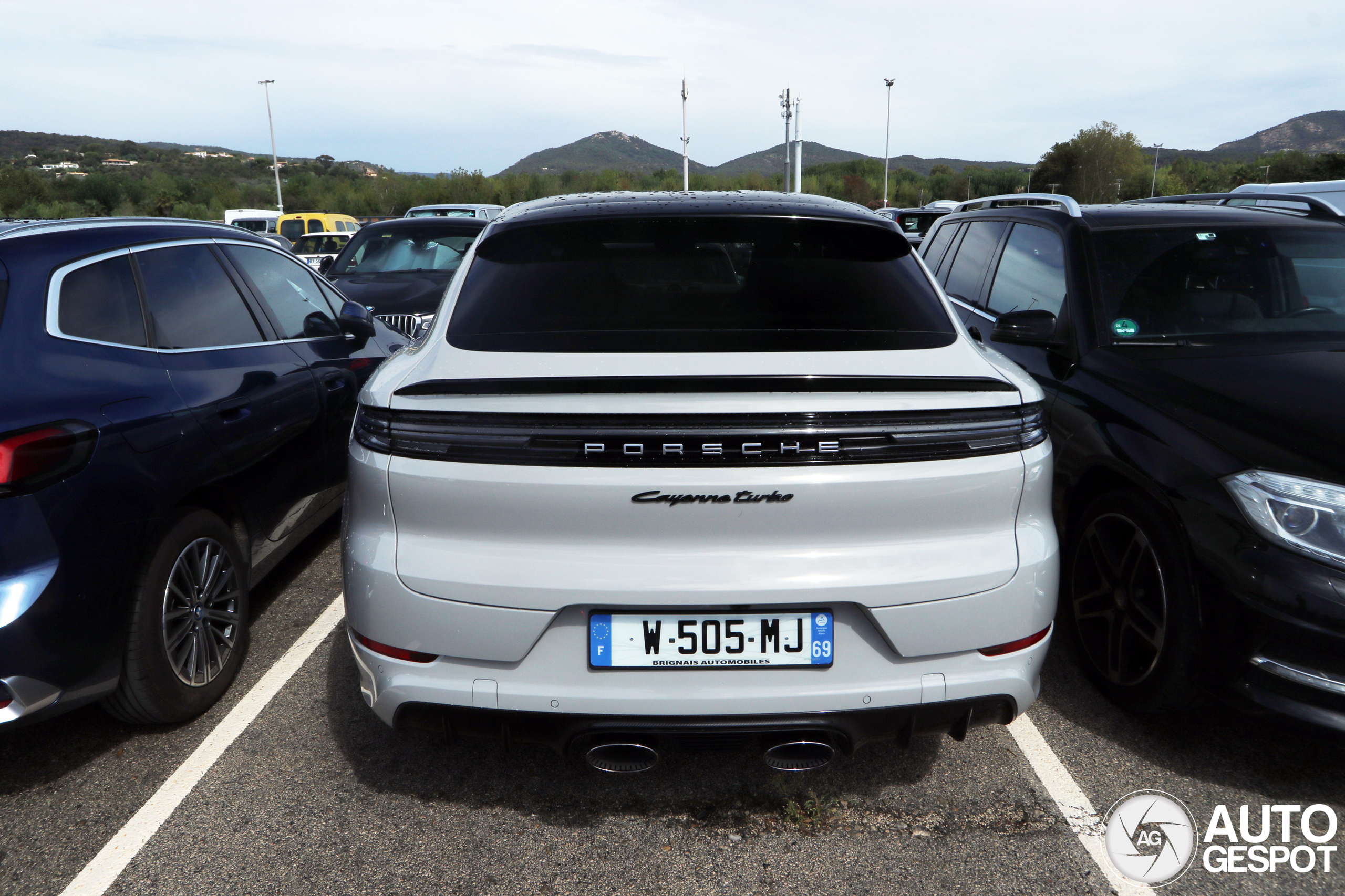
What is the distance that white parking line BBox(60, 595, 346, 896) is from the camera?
2.39m

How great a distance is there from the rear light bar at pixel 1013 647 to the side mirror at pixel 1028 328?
1.74 metres

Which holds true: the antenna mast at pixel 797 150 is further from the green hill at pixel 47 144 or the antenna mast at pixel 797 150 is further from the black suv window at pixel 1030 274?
the green hill at pixel 47 144

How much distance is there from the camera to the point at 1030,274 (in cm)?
441

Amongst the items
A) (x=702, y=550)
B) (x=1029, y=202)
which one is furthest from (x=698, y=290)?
(x=1029, y=202)

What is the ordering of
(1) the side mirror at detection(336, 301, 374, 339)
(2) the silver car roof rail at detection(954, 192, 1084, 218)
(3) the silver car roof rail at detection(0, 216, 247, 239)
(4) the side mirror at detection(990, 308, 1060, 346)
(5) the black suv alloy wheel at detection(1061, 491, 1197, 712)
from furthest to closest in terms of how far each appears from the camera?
1. (1) the side mirror at detection(336, 301, 374, 339)
2. (2) the silver car roof rail at detection(954, 192, 1084, 218)
3. (4) the side mirror at detection(990, 308, 1060, 346)
4. (3) the silver car roof rail at detection(0, 216, 247, 239)
5. (5) the black suv alloy wheel at detection(1061, 491, 1197, 712)

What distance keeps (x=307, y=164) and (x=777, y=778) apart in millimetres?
143791

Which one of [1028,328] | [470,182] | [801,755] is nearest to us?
[801,755]

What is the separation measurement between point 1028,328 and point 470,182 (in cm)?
→ 8685

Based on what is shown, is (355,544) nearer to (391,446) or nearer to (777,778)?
(391,446)

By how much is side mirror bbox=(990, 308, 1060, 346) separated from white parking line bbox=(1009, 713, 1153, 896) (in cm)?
152

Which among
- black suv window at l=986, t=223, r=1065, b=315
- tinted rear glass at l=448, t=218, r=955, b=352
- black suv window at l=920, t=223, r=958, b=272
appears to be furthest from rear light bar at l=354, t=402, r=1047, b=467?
black suv window at l=920, t=223, r=958, b=272

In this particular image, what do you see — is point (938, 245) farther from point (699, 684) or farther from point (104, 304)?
point (104, 304)

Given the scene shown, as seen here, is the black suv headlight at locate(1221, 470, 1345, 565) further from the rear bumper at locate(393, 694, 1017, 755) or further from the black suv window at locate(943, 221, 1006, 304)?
the black suv window at locate(943, 221, 1006, 304)

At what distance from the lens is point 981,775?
2.81 meters
